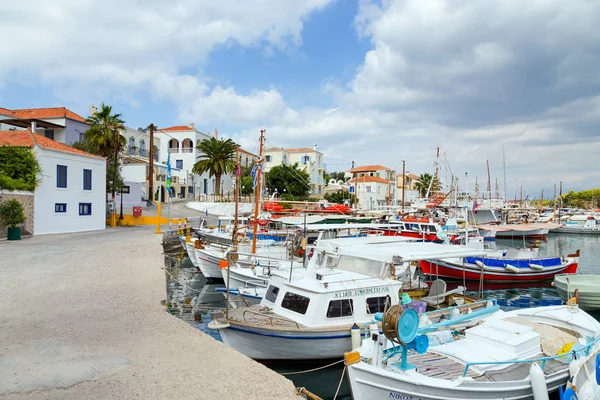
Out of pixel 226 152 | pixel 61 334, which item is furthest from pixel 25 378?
pixel 226 152

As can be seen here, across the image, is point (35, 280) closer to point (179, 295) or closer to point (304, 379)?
point (179, 295)

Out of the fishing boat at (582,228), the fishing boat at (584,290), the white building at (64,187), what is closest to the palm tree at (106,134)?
the white building at (64,187)

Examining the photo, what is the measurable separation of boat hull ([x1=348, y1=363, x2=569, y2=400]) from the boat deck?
0.30 m

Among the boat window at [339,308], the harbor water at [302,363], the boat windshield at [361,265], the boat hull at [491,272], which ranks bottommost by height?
the harbor water at [302,363]

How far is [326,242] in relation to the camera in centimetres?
1397

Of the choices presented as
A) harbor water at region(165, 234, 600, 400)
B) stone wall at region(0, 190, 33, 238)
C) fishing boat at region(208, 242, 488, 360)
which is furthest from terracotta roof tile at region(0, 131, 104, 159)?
fishing boat at region(208, 242, 488, 360)

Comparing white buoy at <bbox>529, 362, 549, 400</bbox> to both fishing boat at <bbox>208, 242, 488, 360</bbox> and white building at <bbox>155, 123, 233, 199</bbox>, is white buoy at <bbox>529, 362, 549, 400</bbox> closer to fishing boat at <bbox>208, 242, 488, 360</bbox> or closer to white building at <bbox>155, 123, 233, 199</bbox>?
fishing boat at <bbox>208, 242, 488, 360</bbox>

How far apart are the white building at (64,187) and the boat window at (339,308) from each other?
27705mm

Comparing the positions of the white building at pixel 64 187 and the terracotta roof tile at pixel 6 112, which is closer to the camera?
the white building at pixel 64 187

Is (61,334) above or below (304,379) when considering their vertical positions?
above

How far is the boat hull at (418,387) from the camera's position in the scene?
24.7 feet

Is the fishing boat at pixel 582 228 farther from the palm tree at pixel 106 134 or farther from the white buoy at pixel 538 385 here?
the white buoy at pixel 538 385

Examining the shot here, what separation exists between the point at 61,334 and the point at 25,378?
2.50 meters

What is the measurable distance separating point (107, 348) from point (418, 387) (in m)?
6.26
